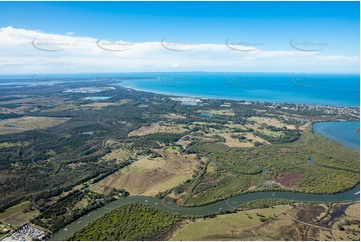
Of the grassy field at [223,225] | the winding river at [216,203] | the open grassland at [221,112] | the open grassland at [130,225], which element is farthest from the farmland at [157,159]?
the open grassland at [221,112]

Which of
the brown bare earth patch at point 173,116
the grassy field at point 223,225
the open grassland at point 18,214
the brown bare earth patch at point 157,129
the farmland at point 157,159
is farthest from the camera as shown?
the brown bare earth patch at point 173,116

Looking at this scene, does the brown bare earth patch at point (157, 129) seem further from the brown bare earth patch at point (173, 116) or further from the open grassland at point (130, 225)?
the open grassland at point (130, 225)

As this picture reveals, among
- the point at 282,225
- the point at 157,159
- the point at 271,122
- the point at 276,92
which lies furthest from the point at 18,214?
the point at 276,92

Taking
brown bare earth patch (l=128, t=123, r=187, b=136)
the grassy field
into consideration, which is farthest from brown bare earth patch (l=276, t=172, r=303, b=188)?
brown bare earth patch (l=128, t=123, r=187, b=136)

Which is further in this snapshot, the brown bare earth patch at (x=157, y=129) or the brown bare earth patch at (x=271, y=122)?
the brown bare earth patch at (x=271, y=122)

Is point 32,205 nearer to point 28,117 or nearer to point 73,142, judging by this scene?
point 73,142

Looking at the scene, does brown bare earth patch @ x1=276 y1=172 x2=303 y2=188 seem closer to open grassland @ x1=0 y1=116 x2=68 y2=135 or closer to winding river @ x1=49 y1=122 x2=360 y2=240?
winding river @ x1=49 y1=122 x2=360 y2=240

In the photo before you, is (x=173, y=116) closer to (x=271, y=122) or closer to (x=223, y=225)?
(x=271, y=122)

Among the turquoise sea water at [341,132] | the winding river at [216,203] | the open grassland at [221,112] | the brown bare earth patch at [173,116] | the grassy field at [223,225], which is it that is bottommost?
the grassy field at [223,225]
